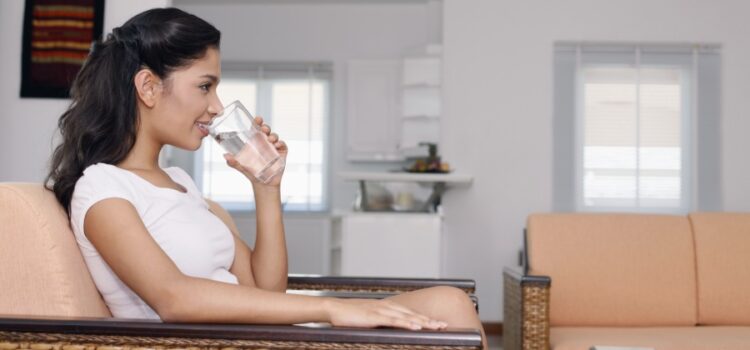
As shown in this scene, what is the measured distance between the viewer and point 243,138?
1.44 meters

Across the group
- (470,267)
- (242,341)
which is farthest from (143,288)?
(470,267)

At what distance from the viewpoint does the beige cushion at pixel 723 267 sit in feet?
10.4

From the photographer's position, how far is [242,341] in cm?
124

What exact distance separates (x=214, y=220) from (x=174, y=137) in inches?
8.2

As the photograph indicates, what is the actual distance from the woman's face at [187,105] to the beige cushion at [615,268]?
6.39 feet

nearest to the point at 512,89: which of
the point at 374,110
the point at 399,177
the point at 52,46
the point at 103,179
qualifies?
the point at 399,177

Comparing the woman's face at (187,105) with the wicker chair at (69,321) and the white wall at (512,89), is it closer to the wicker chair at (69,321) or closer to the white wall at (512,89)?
the wicker chair at (69,321)

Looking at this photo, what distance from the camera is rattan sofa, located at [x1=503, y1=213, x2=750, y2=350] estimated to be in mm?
3131

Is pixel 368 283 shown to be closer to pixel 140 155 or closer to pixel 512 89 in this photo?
pixel 140 155

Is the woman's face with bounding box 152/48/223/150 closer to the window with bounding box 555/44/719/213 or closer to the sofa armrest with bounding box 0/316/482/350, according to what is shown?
the sofa armrest with bounding box 0/316/482/350

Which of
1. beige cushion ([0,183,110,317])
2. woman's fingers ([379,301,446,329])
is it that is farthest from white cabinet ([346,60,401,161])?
woman's fingers ([379,301,446,329])

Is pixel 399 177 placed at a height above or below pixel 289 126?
below

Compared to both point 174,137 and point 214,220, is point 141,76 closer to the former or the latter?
point 174,137

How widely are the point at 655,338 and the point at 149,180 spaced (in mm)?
1840
